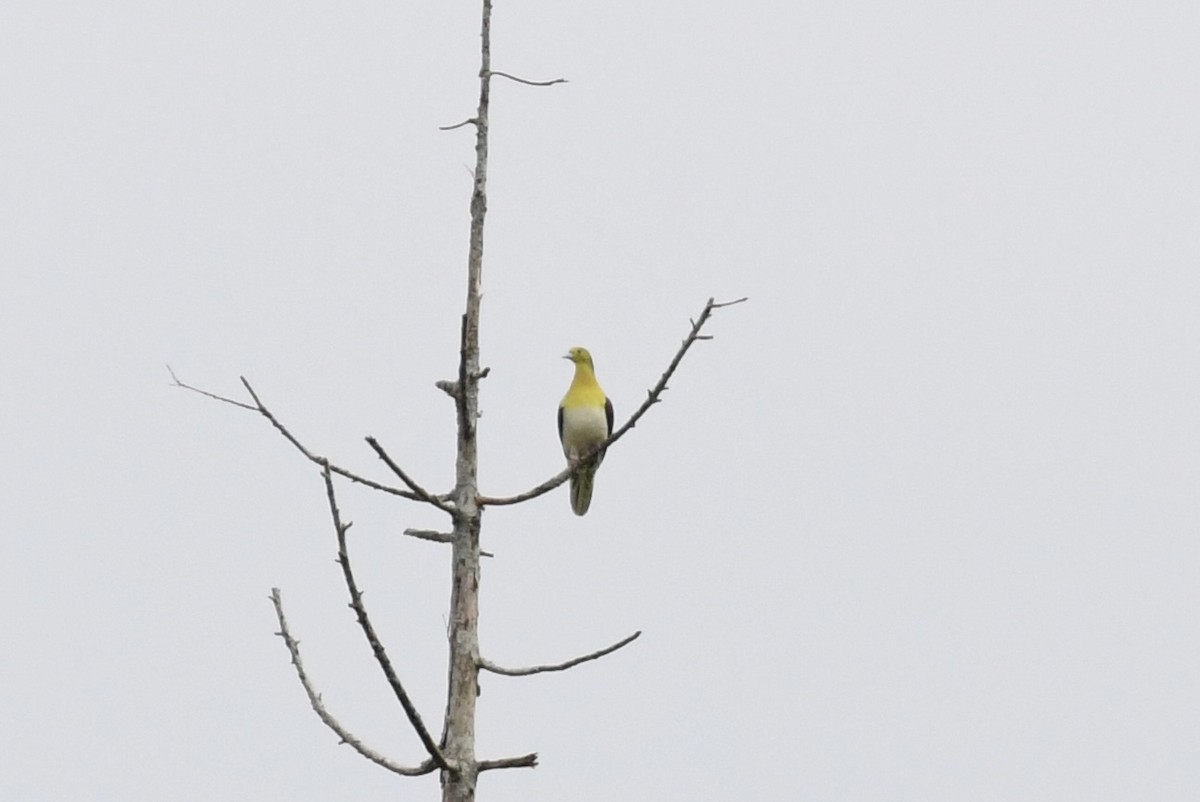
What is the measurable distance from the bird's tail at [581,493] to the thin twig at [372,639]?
5672mm

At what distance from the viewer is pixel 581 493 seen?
13.0 m

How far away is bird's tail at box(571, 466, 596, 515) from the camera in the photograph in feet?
42.7

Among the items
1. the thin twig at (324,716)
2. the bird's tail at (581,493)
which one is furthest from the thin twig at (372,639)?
the bird's tail at (581,493)

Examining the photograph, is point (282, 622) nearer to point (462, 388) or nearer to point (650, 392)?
point (462, 388)

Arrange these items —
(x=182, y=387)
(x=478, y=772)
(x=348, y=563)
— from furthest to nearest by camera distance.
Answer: (x=182, y=387) → (x=478, y=772) → (x=348, y=563)

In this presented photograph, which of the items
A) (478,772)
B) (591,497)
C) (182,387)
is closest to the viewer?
(478,772)

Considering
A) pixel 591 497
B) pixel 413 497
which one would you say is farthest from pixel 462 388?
pixel 591 497

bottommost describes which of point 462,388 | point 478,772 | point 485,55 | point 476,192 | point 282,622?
point 478,772

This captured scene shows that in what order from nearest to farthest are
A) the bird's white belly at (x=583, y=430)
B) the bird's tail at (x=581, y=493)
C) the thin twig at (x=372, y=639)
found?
the thin twig at (x=372, y=639), the bird's tail at (x=581, y=493), the bird's white belly at (x=583, y=430)

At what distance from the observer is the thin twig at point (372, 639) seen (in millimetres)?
6520

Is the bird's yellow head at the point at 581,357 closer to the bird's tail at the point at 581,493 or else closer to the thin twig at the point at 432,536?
the bird's tail at the point at 581,493

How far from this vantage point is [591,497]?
1303 cm

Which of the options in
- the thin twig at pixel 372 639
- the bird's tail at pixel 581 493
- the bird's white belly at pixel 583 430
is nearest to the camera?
the thin twig at pixel 372 639

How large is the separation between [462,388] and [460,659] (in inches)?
45.9
